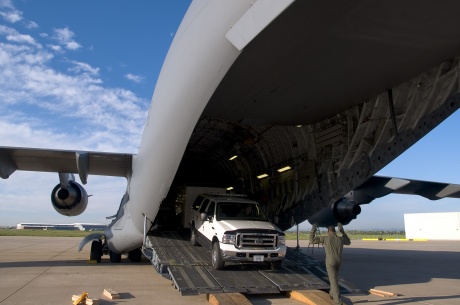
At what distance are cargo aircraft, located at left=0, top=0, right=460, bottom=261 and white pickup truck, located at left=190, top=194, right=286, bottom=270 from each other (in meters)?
1.31

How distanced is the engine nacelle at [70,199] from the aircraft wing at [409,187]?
1030 cm

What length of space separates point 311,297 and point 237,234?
188 centimetres

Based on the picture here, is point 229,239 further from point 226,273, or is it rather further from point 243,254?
point 226,273

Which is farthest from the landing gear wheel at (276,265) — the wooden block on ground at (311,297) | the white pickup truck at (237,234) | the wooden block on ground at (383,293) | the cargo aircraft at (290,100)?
the cargo aircraft at (290,100)

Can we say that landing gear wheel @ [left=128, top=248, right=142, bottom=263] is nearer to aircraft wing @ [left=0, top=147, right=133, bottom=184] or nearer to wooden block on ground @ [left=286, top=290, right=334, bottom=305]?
aircraft wing @ [left=0, top=147, right=133, bottom=184]

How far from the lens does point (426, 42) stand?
6.15 m

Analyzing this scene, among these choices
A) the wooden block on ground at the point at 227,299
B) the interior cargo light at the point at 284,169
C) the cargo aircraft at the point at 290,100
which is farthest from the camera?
the interior cargo light at the point at 284,169

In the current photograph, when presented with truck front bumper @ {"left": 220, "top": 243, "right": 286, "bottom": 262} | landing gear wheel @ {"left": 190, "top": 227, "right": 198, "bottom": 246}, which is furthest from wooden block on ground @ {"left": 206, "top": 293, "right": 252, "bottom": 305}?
landing gear wheel @ {"left": 190, "top": 227, "right": 198, "bottom": 246}

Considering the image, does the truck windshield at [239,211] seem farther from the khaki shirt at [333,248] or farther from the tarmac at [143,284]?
the khaki shirt at [333,248]

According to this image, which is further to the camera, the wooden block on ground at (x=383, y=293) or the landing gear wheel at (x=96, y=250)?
the landing gear wheel at (x=96, y=250)

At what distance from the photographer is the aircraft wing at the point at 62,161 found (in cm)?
1092

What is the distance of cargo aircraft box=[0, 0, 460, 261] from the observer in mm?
5266

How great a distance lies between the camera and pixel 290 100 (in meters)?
8.35

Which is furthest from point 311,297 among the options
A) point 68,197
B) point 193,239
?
point 68,197
